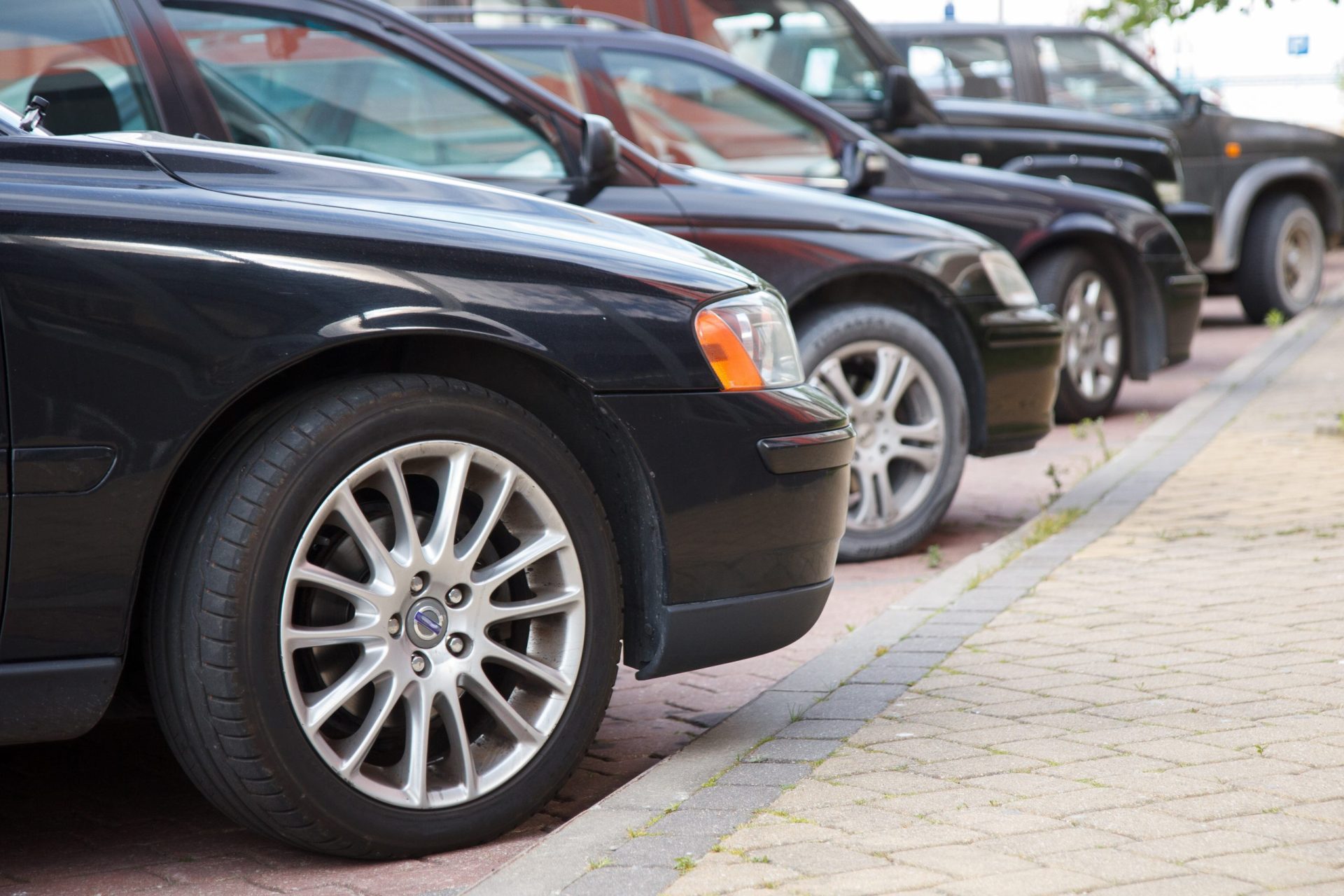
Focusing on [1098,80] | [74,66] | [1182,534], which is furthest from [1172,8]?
[74,66]

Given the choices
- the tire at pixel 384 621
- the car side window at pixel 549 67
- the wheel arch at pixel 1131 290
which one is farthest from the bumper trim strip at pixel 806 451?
the wheel arch at pixel 1131 290

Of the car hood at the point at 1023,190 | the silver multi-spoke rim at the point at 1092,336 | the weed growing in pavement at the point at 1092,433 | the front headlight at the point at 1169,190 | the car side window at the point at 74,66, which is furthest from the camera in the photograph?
the front headlight at the point at 1169,190

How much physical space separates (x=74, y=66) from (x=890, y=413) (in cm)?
280

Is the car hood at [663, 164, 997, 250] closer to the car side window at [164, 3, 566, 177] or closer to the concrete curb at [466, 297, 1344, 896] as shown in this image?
the car side window at [164, 3, 566, 177]

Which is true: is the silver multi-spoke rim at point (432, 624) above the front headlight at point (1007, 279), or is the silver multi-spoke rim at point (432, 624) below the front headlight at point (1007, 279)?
below

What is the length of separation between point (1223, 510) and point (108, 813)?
13.7ft

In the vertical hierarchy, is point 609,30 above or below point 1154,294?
above

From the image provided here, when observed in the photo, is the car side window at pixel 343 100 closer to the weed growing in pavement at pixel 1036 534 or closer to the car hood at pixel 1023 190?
the weed growing in pavement at pixel 1036 534

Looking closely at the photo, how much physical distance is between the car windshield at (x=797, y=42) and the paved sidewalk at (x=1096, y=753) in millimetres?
4368

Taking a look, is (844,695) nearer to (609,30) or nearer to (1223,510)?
(1223,510)

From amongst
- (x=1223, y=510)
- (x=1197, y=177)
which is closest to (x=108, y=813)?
(x=1223, y=510)

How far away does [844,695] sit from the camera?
3732mm

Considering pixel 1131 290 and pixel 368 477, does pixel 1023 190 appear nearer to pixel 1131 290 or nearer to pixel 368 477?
pixel 1131 290

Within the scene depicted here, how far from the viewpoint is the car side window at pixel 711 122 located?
22.3ft
